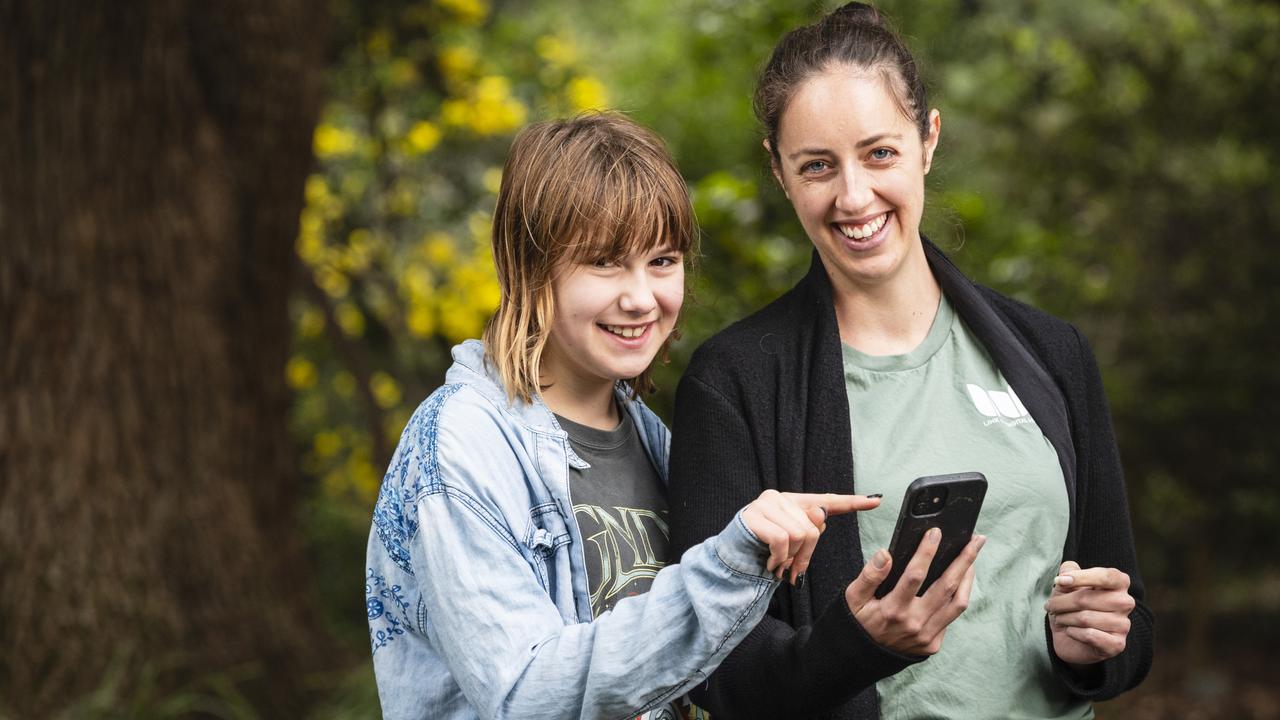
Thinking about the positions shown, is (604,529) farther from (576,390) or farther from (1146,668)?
(1146,668)

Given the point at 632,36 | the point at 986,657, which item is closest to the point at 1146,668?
the point at 986,657

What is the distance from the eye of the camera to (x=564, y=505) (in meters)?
1.75

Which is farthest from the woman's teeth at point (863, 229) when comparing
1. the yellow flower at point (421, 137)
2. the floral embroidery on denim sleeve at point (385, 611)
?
the yellow flower at point (421, 137)

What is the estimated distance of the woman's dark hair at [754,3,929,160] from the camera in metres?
1.95

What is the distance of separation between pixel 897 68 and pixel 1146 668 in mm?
1083

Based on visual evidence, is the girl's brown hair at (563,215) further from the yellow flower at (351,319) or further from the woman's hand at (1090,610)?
the yellow flower at (351,319)

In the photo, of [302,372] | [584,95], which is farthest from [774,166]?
[302,372]

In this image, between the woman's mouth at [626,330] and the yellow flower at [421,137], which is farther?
the yellow flower at [421,137]

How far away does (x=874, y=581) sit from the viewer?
1.62 meters

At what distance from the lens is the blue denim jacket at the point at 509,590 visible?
60.7 inches

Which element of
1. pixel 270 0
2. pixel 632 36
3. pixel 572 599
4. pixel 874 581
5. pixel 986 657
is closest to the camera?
pixel 874 581

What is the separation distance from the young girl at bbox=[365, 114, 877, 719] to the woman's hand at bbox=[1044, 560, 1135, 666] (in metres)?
0.47

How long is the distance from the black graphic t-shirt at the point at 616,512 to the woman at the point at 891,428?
0.23ft

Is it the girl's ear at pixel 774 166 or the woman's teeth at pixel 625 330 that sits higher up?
the girl's ear at pixel 774 166
